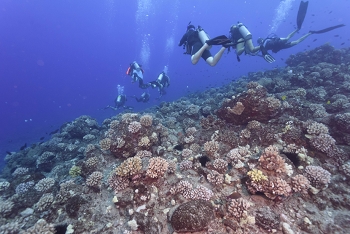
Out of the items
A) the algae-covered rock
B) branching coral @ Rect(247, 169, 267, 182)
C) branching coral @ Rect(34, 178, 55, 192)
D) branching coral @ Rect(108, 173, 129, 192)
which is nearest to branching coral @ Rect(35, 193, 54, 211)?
branching coral @ Rect(34, 178, 55, 192)

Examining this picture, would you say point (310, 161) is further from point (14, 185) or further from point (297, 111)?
point (14, 185)

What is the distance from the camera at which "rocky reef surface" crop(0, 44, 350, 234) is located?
4.25m

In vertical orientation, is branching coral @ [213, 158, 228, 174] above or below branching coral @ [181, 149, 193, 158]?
below

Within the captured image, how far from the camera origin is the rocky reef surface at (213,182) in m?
4.25

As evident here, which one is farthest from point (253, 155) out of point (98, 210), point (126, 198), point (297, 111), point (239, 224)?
point (98, 210)

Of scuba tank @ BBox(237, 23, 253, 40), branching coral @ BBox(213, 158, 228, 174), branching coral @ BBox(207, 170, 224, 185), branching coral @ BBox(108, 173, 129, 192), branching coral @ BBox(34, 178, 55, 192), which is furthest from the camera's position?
scuba tank @ BBox(237, 23, 253, 40)

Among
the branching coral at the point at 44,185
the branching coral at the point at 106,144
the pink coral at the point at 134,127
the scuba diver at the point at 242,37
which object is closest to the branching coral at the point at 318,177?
the pink coral at the point at 134,127

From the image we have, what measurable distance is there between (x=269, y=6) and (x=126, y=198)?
595 feet

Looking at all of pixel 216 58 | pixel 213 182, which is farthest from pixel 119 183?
pixel 216 58

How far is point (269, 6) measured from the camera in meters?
143

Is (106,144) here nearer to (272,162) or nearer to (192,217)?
(192,217)

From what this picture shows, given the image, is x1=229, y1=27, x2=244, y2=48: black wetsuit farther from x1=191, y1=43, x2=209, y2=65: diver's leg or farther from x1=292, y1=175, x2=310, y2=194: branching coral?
x1=292, y1=175, x2=310, y2=194: branching coral

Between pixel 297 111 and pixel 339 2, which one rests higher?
pixel 339 2

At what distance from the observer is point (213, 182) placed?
5.22 m
